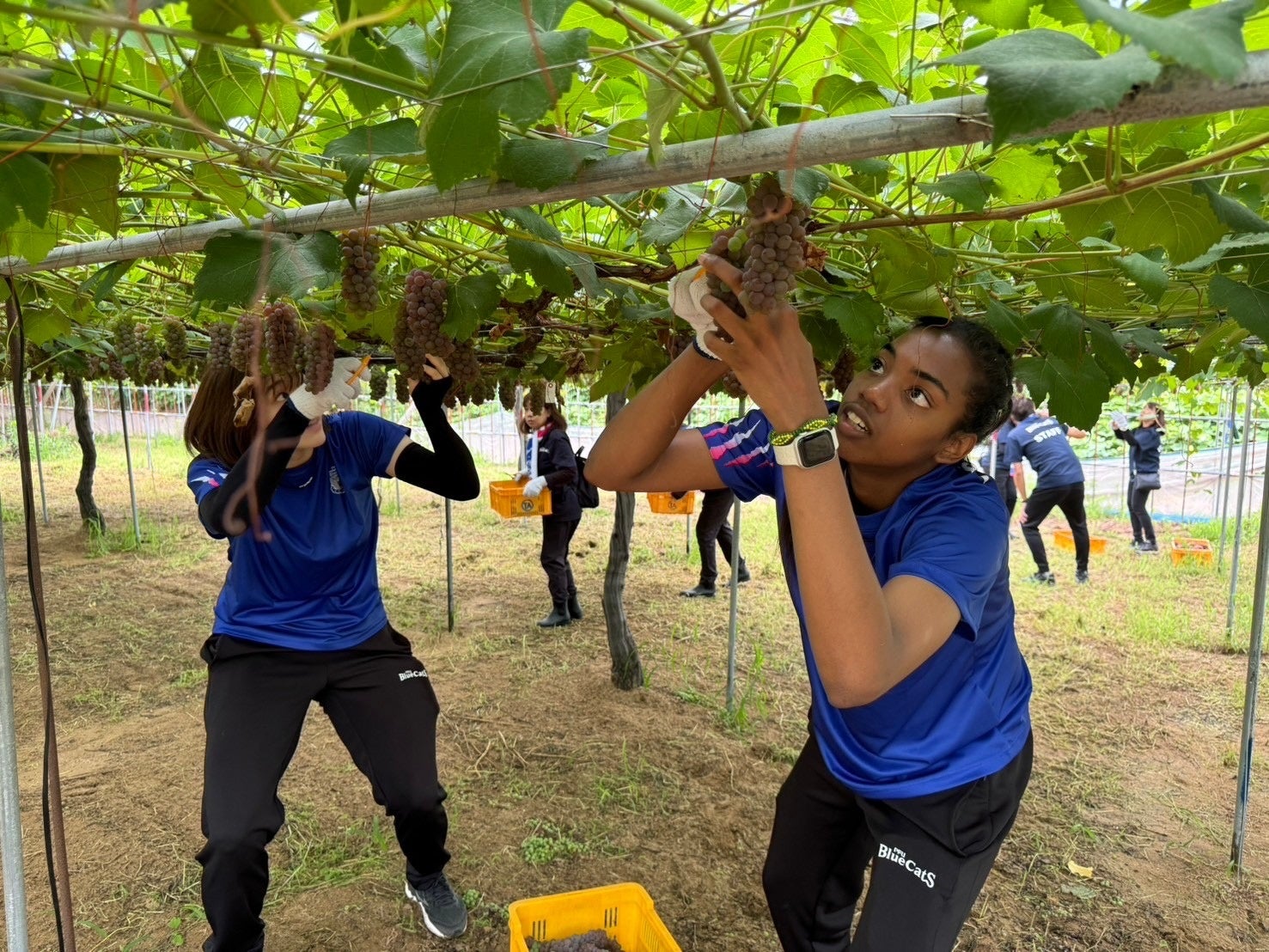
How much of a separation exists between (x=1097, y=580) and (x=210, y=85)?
9.13 metres

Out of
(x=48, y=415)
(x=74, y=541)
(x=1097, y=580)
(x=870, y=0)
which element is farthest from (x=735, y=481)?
(x=48, y=415)

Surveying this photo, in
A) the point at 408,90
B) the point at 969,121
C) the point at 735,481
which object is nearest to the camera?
the point at 969,121

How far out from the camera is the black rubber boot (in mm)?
6574

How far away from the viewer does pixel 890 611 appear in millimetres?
1295

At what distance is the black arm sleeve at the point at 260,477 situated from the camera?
2150 mm

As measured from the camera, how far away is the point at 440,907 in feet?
8.87

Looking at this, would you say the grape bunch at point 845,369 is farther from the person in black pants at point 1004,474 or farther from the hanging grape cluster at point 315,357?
the person in black pants at point 1004,474

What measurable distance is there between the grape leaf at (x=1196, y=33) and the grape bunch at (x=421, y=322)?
1.26 metres

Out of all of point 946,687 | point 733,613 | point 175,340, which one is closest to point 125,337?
point 175,340

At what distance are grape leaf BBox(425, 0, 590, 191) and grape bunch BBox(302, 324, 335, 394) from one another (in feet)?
2.68

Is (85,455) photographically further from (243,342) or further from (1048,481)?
(1048,481)

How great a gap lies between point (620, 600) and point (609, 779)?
4.05 ft

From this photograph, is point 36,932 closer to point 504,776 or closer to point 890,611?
point 504,776

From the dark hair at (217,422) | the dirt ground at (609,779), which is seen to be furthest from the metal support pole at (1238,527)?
the dark hair at (217,422)
